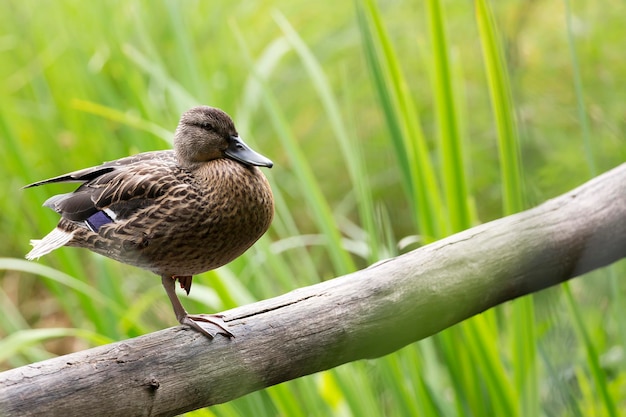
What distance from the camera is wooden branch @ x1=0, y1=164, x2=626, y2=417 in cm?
105

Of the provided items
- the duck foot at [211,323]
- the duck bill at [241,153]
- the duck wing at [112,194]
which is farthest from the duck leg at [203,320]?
the duck bill at [241,153]

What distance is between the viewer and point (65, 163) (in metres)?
2.63

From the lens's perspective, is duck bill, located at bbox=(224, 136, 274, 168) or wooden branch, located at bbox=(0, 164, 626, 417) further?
duck bill, located at bbox=(224, 136, 274, 168)

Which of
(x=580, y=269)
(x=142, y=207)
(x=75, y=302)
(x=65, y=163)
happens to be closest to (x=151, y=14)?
(x=65, y=163)

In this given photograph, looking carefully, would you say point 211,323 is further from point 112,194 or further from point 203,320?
point 112,194

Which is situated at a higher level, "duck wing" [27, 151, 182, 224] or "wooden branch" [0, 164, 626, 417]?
"duck wing" [27, 151, 182, 224]

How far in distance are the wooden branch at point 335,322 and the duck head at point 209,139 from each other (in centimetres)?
23

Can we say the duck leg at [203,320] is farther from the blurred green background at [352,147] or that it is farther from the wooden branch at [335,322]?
the blurred green background at [352,147]

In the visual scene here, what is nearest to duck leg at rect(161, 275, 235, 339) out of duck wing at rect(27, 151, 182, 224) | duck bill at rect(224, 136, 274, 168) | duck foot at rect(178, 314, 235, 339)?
duck foot at rect(178, 314, 235, 339)

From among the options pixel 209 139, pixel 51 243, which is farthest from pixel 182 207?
pixel 51 243

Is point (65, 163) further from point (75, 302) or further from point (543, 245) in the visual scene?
point (543, 245)

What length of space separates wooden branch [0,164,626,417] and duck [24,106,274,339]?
68mm

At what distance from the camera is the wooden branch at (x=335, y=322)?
105 cm

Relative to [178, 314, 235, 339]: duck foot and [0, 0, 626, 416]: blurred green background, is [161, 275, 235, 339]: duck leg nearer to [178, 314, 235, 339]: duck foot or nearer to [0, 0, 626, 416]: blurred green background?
[178, 314, 235, 339]: duck foot
